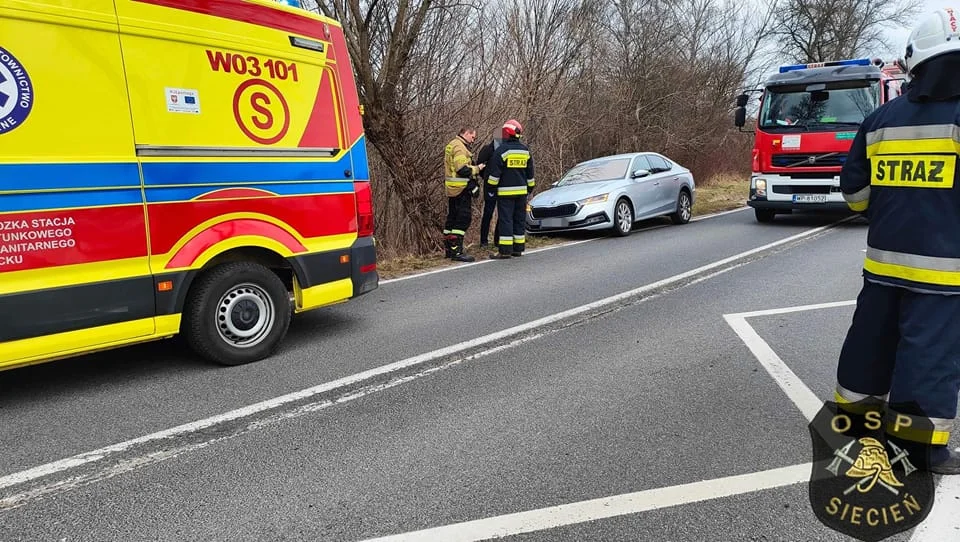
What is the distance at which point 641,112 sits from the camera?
874 inches

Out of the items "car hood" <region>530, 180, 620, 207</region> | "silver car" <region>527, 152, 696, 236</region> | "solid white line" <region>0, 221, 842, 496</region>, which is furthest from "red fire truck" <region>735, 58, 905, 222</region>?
"solid white line" <region>0, 221, 842, 496</region>

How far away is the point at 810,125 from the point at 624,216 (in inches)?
146

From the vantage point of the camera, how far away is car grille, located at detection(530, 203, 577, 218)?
36.3 ft

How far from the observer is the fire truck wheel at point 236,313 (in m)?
4.50

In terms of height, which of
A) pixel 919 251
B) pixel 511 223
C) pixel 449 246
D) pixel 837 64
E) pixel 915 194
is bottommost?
pixel 449 246

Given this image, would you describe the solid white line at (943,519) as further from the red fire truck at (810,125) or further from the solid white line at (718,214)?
the solid white line at (718,214)

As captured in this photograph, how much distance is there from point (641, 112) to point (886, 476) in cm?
2063

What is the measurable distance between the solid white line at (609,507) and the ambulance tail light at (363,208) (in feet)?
10.6

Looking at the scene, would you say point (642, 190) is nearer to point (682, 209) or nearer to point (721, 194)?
point (682, 209)

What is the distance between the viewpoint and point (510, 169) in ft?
30.0

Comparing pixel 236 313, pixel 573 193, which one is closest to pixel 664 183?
pixel 573 193

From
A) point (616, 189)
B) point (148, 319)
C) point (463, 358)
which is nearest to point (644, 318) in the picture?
point (463, 358)

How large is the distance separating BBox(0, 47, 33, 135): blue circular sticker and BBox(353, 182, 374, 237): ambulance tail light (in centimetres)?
227

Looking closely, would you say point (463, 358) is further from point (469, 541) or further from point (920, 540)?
point (920, 540)
